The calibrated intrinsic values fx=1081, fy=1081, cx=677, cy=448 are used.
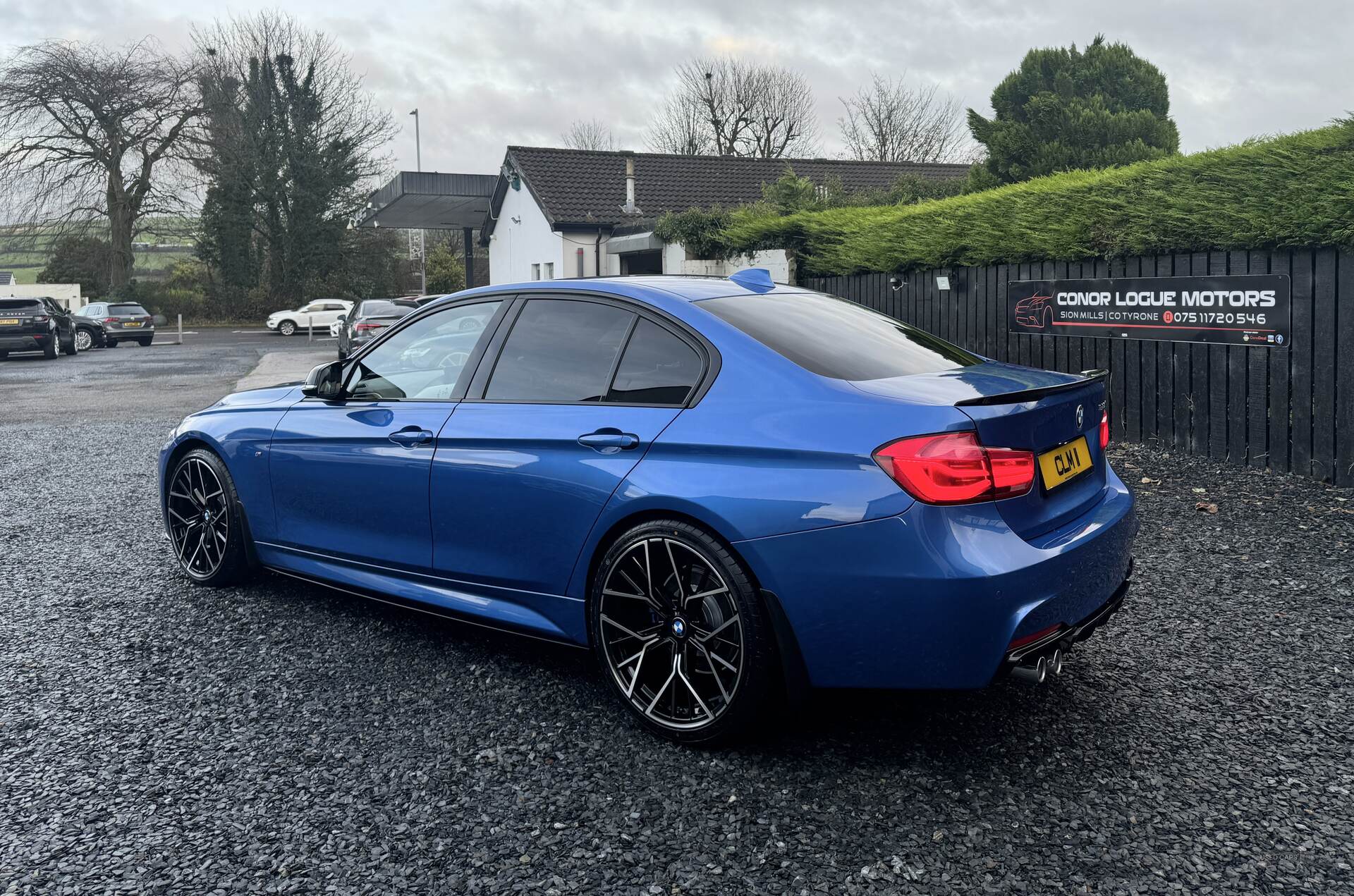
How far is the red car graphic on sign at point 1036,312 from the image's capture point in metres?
9.19

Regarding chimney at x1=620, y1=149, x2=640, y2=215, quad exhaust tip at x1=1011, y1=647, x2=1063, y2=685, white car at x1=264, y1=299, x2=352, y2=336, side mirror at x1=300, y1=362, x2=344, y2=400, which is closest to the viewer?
quad exhaust tip at x1=1011, y1=647, x2=1063, y2=685

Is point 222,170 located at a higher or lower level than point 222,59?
lower

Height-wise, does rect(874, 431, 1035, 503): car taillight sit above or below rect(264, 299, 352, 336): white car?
below

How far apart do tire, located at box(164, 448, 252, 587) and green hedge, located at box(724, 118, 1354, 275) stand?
21.6 ft

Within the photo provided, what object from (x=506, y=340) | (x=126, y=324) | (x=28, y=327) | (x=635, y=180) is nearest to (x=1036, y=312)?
(x=506, y=340)

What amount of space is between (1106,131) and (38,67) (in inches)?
1656

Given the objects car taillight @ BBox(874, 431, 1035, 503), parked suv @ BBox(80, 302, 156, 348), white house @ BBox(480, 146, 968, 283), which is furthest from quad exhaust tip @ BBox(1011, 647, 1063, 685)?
parked suv @ BBox(80, 302, 156, 348)

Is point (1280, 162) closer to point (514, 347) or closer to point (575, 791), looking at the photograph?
point (514, 347)

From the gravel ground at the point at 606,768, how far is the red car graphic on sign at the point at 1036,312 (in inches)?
176

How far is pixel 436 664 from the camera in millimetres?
4262

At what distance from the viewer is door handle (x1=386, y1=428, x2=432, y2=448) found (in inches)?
164

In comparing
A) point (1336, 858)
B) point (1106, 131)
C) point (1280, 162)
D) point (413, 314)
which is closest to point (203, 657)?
point (413, 314)

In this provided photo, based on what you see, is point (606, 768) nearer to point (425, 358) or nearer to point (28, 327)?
point (425, 358)

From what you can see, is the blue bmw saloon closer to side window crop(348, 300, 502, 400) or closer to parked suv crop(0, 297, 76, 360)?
side window crop(348, 300, 502, 400)
